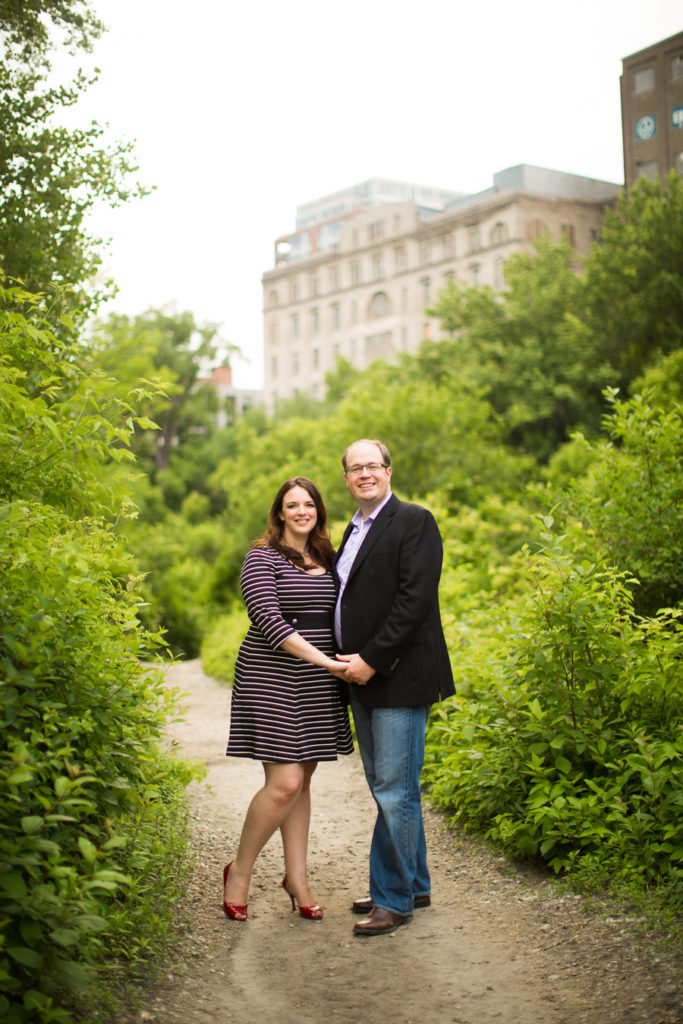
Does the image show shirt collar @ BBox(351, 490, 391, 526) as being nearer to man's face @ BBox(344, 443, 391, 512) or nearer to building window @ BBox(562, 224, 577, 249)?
man's face @ BBox(344, 443, 391, 512)

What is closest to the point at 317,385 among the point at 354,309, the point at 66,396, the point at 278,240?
the point at 354,309

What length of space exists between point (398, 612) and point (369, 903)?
5.39 feet

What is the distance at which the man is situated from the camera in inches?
175

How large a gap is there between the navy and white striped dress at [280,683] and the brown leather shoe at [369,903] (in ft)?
2.74

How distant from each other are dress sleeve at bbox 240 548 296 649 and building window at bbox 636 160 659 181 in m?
30.6

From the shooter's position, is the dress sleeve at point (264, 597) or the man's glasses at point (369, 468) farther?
the man's glasses at point (369, 468)

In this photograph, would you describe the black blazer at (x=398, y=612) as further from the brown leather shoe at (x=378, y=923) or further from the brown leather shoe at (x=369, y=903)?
the brown leather shoe at (x=369, y=903)

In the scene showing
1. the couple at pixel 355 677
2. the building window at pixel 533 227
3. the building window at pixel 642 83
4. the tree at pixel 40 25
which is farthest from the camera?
the building window at pixel 533 227

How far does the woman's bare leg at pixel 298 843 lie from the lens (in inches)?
188

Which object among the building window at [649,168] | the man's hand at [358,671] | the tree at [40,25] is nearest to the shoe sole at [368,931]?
the man's hand at [358,671]

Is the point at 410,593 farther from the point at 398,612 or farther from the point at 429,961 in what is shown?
the point at 429,961

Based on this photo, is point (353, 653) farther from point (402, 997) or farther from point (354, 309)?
point (354, 309)

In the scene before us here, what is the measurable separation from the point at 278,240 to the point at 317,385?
15.7 m

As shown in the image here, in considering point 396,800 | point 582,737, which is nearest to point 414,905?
point 396,800
